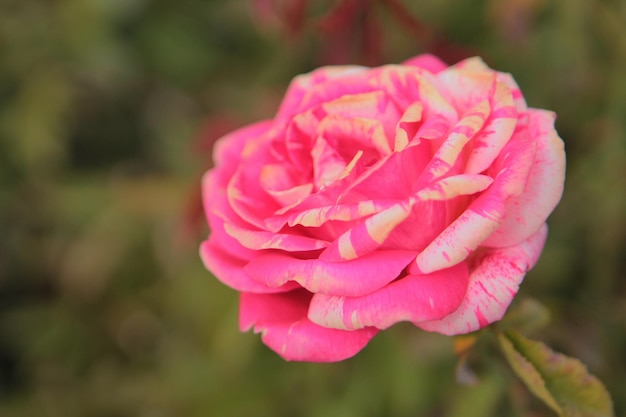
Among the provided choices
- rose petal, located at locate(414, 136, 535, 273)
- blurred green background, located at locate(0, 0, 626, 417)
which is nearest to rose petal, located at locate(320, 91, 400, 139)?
Result: rose petal, located at locate(414, 136, 535, 273)

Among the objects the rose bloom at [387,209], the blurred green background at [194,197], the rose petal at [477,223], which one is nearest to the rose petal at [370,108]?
the rose bloom at [387,209]

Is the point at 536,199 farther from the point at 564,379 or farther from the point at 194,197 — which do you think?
the point at 194,197

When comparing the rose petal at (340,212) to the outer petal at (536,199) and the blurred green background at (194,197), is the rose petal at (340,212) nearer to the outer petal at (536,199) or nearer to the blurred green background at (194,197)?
the outer petal at (536,199)

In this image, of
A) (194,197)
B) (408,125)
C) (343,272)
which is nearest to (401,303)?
(343,272)

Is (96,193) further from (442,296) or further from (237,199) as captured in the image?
(442,296)

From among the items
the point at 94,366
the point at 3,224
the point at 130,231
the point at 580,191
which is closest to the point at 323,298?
the point at 580,191

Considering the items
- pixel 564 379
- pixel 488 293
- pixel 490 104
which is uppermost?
pixel 490 104
